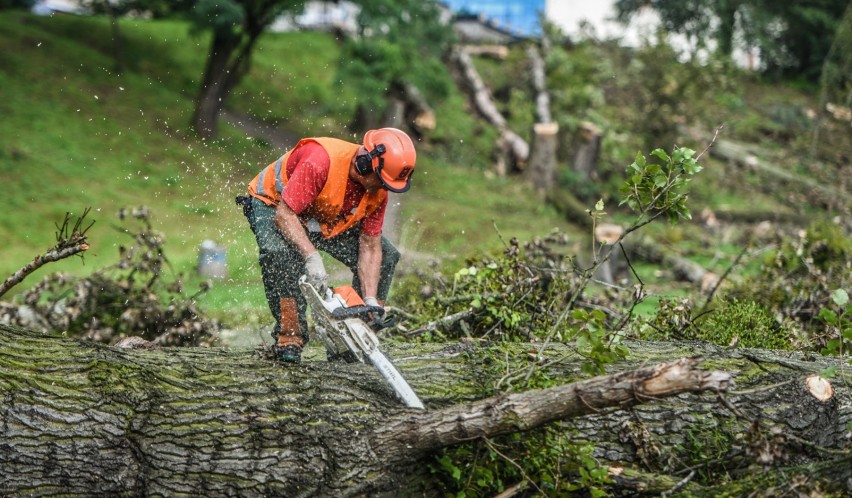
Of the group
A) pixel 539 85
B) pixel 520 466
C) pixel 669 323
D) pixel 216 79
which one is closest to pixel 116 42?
pixel 216 79

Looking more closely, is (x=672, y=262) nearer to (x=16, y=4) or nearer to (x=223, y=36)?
(x=223, y=36)

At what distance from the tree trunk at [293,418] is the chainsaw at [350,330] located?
0.08 m

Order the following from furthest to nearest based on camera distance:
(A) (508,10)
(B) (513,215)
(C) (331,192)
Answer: (A) (508,10) < (B) (513,215) < (C) (331,192)

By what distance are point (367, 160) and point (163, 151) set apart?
11.4 m

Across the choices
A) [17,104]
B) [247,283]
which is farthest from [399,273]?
[17,104]

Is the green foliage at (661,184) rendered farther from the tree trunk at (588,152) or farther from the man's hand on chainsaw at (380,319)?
the tree trunk at (588,152)

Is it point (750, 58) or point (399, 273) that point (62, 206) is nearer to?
point (399, 273)

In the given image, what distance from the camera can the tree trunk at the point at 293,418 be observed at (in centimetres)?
281

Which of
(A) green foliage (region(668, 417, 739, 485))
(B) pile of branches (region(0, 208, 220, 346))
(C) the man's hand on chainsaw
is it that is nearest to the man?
(C) the man's hand on chainsaw

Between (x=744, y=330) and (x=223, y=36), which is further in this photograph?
(x=223, y=36)

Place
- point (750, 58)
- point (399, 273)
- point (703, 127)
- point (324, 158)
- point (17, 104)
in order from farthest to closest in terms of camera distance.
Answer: point (750, 58)
point (703, 127)
point (17, 104)
point (399, 273)
point (324, 158)

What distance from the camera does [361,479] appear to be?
2.96 meters

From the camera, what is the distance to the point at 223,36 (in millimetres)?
14625

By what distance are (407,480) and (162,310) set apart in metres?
3.17
